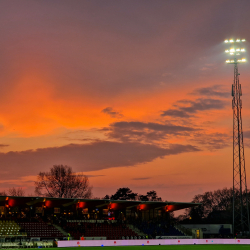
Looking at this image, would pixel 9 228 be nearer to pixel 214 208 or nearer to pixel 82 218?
pixel 82 218

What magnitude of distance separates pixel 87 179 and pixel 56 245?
5877cm

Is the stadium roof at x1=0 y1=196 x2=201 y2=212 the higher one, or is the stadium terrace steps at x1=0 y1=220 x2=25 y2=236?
the stadium roof at x1=0 y1=196 x2=201 y2=212

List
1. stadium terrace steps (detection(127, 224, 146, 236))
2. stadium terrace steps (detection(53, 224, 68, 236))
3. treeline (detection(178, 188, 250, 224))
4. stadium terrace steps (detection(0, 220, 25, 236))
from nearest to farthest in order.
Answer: stadium terrace steps (detection(0, 220, 25, 236))
stadium terrace steps (detection(53, 224, 68, 236))
stadium terrace steps (detection(127, 224, 146, 236))
treeline (detection(178, 188, 250, 224))

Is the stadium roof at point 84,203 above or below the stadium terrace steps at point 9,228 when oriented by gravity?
above

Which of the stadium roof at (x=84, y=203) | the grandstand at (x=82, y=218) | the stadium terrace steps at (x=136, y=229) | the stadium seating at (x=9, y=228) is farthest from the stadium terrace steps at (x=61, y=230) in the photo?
the stadium terrace steps at (x=136, y=229)

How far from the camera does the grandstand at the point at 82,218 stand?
Answer: 6347 centimetres

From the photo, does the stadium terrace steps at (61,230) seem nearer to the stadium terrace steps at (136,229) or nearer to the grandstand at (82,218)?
the grandstand at (82,218)

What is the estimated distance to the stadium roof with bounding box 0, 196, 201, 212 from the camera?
218ft

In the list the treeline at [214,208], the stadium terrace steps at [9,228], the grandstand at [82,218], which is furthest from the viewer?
the treeline at [214,208]

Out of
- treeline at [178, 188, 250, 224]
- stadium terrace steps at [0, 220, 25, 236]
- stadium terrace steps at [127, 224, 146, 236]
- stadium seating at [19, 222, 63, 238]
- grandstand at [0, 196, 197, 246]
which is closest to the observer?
stadium terrace steps at [0, 220, 25, 236]

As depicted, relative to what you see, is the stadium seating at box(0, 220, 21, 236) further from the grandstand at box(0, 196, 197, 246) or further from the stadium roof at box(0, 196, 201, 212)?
the stadium roof at box(0, 196, 201, 212)

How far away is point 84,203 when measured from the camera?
73938 millimetres

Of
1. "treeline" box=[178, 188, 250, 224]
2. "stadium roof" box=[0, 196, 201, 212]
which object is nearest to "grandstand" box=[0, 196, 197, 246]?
"stadium roof" box=[0, 196, 201, 212]

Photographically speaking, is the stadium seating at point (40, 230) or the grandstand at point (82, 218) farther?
the grandstand at point (82, 218)
